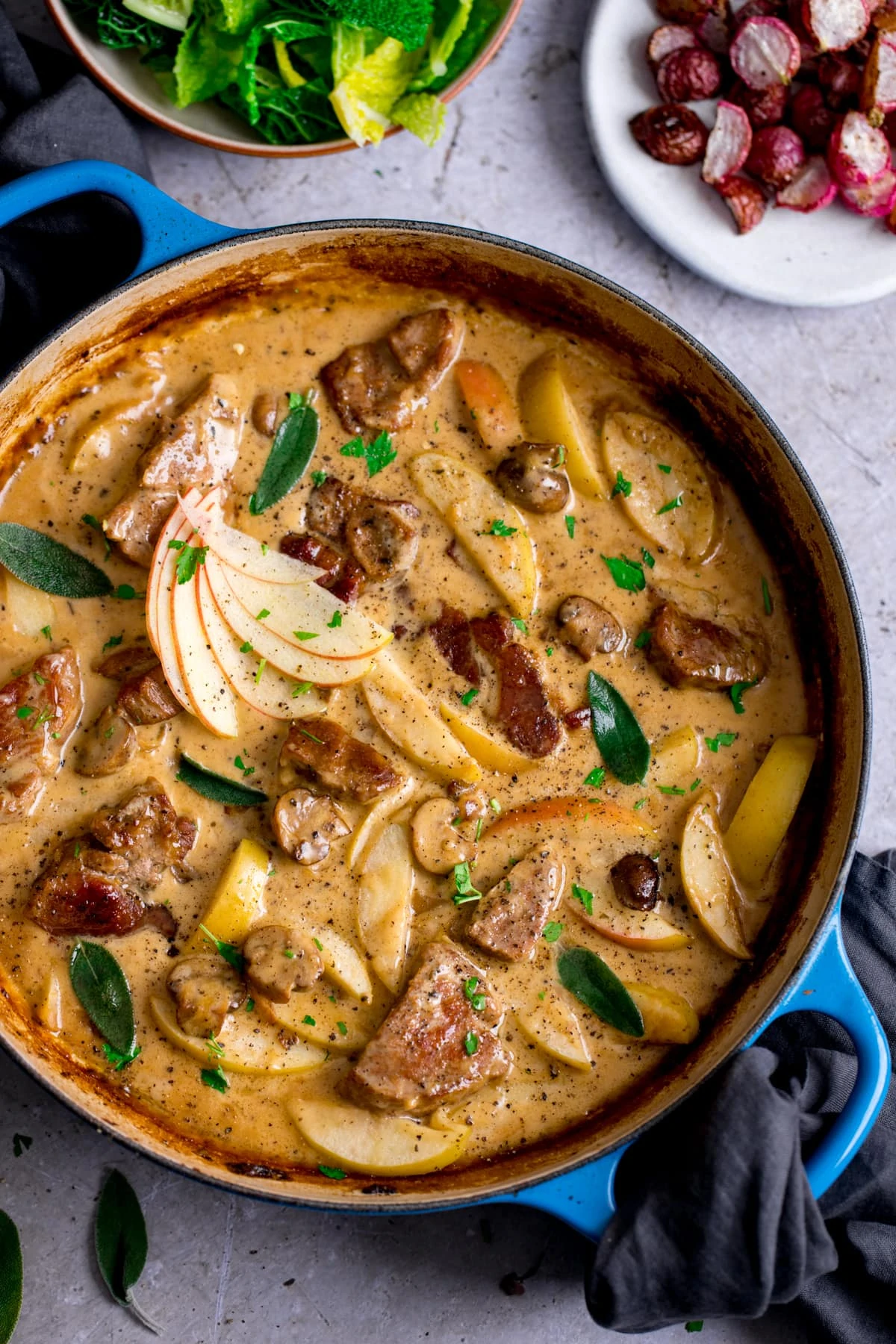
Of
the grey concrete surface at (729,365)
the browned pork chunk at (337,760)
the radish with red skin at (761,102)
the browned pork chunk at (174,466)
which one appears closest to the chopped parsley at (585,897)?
the browned pork chunk at (337,760)

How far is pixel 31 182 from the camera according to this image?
8.95ft

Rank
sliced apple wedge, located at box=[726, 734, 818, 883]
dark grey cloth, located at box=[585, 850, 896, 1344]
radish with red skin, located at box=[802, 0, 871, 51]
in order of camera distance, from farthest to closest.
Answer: radish with red skin, located at box=[802, 0, 871, 51], sliced apple wedge, located at box=[726, 734, 818, 883], dark grey cloth, located at box=[585, 850, 896, 1344]

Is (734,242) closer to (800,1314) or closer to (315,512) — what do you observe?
(315,512)

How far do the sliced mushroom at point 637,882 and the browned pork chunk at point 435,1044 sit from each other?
0.40m

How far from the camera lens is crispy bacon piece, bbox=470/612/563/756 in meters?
2.90

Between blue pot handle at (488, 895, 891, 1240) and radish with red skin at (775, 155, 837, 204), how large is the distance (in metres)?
1.89

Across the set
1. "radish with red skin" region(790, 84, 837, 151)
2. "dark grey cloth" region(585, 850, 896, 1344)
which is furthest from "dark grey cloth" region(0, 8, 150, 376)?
"dark grey cloth" region(585, 850, 896, 1344)

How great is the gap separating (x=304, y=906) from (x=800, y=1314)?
5.51 feet

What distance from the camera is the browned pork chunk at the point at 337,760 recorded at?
9.29 ft

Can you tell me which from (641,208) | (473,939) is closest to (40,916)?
(473,939)

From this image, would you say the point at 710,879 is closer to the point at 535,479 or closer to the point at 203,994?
the point at 535,479

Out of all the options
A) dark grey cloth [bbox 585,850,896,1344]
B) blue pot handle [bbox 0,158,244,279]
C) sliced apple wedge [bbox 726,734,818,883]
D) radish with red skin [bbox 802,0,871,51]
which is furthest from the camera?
radish with red skin [bbox 802,0,871,51]

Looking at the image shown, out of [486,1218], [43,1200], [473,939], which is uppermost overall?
[473,939]

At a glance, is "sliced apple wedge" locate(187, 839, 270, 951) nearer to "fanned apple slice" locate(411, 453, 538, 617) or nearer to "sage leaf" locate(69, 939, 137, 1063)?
"sage leaf" locate(69, 939, 137, 1063)
